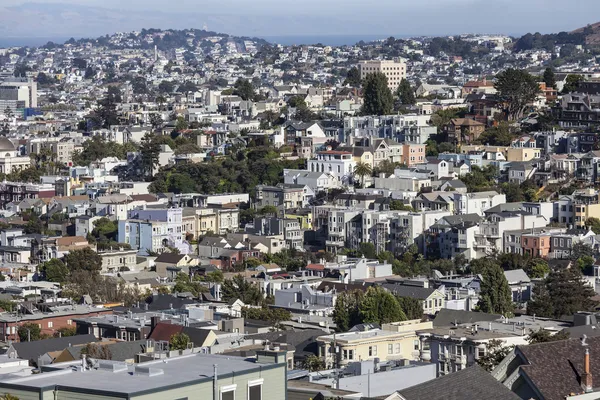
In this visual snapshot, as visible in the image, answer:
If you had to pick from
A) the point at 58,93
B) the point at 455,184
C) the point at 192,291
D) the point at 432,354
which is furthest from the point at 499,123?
the point at 58,93

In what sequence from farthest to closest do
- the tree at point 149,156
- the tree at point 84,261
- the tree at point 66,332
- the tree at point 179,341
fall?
1. the tree at point 149,156
2. the tree at point 84,261
3. the tree at point 66,332
4. the tree at point 179,341

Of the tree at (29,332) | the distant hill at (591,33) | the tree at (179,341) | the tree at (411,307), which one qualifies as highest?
the distant hill at (591,33)

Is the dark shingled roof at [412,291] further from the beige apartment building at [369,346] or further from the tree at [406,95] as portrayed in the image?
the tree at [406,95]

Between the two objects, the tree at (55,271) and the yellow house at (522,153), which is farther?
the yellow house at (522,153)

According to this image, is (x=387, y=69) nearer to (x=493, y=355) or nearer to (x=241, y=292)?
(x=241, y=292)

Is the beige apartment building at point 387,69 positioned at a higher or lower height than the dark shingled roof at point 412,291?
higher

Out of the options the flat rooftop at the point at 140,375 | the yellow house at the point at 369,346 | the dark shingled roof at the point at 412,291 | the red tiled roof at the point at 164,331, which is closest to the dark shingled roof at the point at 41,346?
the red tiled roof at the point at 164,331

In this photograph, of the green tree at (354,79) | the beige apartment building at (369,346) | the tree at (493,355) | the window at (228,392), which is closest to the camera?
the window at (228,392)
